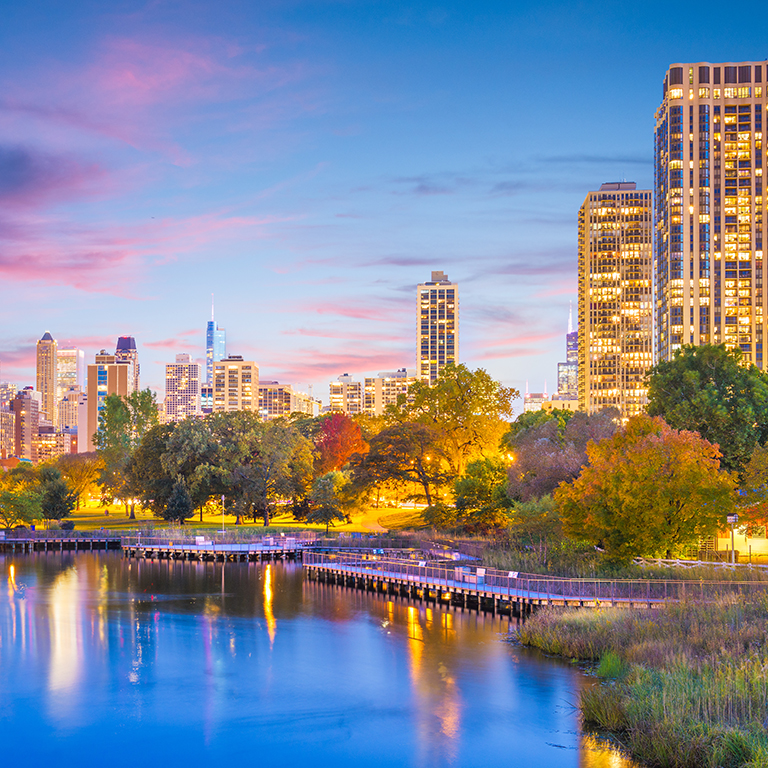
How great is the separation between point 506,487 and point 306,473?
104 ft

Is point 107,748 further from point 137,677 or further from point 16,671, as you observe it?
point 16,671

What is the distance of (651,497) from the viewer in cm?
4344

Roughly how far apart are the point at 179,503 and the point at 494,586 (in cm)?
5003

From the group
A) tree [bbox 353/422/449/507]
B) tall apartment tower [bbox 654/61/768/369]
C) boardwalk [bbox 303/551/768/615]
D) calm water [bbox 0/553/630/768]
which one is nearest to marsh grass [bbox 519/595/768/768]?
calm water [bbox 0/553/630/768]

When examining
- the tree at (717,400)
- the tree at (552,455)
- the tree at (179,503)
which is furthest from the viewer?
the tree at (179,503)

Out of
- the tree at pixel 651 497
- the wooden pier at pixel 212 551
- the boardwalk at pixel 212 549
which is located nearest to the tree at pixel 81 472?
the boardwalk at pixel 212 549

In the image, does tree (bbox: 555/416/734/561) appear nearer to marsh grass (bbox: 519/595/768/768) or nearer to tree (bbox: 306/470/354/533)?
marsh grass (bbox: 519/595/768/768)

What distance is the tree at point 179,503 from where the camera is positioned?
291ft

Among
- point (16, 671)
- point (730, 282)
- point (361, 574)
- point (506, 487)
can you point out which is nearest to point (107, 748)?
point (16, 671)

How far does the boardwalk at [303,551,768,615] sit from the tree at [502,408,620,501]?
30.0 feet

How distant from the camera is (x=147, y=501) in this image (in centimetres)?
9206

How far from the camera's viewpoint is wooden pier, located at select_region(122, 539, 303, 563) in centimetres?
7300

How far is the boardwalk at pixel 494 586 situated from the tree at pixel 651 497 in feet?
10.9

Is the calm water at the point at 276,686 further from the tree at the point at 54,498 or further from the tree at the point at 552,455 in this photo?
the tree at the point at 54,498
